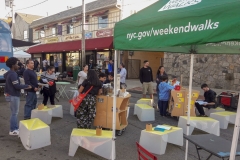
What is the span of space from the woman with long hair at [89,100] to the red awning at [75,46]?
10583mm

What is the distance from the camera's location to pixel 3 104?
8.93m

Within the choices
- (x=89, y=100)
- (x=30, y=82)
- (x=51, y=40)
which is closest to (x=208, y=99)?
(x=89, y=100)

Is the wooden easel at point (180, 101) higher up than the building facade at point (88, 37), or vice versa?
the building facade at point (88, 37)

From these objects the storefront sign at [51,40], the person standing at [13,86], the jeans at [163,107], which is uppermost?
the storefront sign at [51,40]

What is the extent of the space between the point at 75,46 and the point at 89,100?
17.4m

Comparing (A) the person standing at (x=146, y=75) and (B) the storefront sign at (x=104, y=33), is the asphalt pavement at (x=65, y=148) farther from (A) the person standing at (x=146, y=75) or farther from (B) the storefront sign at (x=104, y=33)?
(B) the storefront sign at (x=104, y=33)

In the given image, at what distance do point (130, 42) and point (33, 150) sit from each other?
9.94 ft

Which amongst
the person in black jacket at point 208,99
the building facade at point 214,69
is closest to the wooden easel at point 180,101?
the person in black jacket at point 208,99

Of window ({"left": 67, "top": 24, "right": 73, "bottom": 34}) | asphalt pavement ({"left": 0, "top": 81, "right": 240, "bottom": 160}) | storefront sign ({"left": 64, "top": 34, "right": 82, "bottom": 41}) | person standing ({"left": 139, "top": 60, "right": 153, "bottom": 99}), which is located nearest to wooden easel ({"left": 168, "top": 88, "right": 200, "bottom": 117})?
asphalt pavement ({"left": 0, "top": 81, "right": 240, "bottom": 160})

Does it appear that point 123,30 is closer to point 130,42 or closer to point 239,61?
point 130,42

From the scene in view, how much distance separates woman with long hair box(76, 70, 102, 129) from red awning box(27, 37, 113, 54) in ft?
34.7

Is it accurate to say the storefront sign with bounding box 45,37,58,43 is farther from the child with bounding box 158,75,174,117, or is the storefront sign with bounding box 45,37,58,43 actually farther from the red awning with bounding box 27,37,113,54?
the child with bounding box 158,75,174,117

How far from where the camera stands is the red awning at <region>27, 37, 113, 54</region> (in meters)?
18.8

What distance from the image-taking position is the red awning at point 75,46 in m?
18.8
